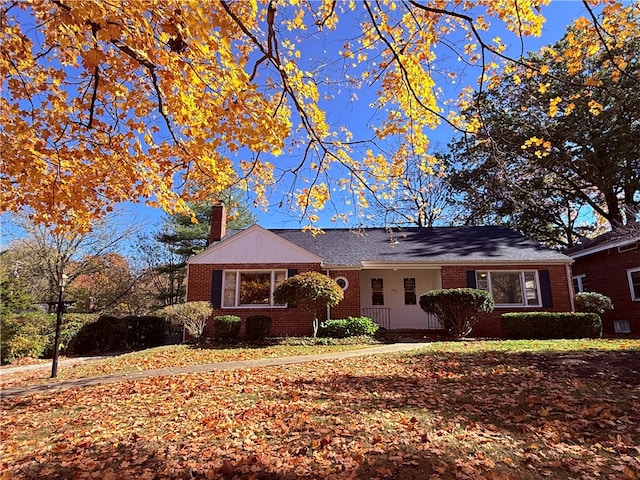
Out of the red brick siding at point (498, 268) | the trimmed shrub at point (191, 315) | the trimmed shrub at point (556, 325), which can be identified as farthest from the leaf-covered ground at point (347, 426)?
the red brick siding at point (498, 268)

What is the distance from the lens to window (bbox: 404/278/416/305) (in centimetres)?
1647

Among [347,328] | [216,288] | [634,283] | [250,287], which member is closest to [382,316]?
[347,328]

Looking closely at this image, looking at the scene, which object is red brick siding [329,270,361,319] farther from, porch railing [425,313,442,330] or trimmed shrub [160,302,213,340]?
trimmed shrub [160,302,213,340]

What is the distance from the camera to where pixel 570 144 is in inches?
835

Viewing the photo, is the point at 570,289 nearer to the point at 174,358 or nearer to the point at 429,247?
the point at 429,247

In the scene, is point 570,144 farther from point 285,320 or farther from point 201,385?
point 201,385

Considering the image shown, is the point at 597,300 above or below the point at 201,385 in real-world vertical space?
above

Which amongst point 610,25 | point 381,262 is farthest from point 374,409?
point 381,262

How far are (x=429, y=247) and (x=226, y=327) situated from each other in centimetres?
908

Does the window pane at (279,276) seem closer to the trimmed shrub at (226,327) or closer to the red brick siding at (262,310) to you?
the red brick siding at (262,310)

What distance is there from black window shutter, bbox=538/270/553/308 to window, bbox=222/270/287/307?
10.00 m

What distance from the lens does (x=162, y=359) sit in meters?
10.1

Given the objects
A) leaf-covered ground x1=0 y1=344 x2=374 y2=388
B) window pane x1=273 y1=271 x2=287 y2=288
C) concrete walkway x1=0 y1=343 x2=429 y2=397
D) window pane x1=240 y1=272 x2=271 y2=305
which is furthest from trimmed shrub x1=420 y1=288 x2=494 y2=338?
window pane x1=240 y1=272 x2=271 y2=305

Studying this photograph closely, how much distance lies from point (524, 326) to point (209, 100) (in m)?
11.8
